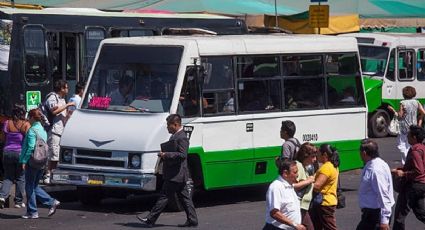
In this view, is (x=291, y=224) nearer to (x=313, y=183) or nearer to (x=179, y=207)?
(x=313, y=183)

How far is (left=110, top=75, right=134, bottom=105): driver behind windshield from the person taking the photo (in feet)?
51.8

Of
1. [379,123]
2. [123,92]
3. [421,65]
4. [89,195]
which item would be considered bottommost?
[89,195]

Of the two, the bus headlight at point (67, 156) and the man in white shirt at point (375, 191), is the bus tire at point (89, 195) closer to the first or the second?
the bus headlight at point (67, 156)

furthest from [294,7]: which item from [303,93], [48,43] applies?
[303,93]

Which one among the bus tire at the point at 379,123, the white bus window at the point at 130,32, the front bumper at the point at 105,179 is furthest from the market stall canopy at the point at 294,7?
the front bumper at the point at 105,179

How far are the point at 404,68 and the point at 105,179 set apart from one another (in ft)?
49.1

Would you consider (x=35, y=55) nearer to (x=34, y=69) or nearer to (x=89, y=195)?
(x=34, y=69)

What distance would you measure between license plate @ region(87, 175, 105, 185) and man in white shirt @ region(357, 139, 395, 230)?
522 cm

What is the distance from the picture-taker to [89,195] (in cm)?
Result: 1620

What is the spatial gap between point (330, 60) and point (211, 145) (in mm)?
3167

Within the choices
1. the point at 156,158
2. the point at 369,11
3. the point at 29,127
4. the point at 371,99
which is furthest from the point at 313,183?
the point at 369,11

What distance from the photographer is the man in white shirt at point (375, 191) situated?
1073 cm

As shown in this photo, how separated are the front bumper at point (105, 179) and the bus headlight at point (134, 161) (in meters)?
0.16

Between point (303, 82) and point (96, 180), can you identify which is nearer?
point (96, 180)
